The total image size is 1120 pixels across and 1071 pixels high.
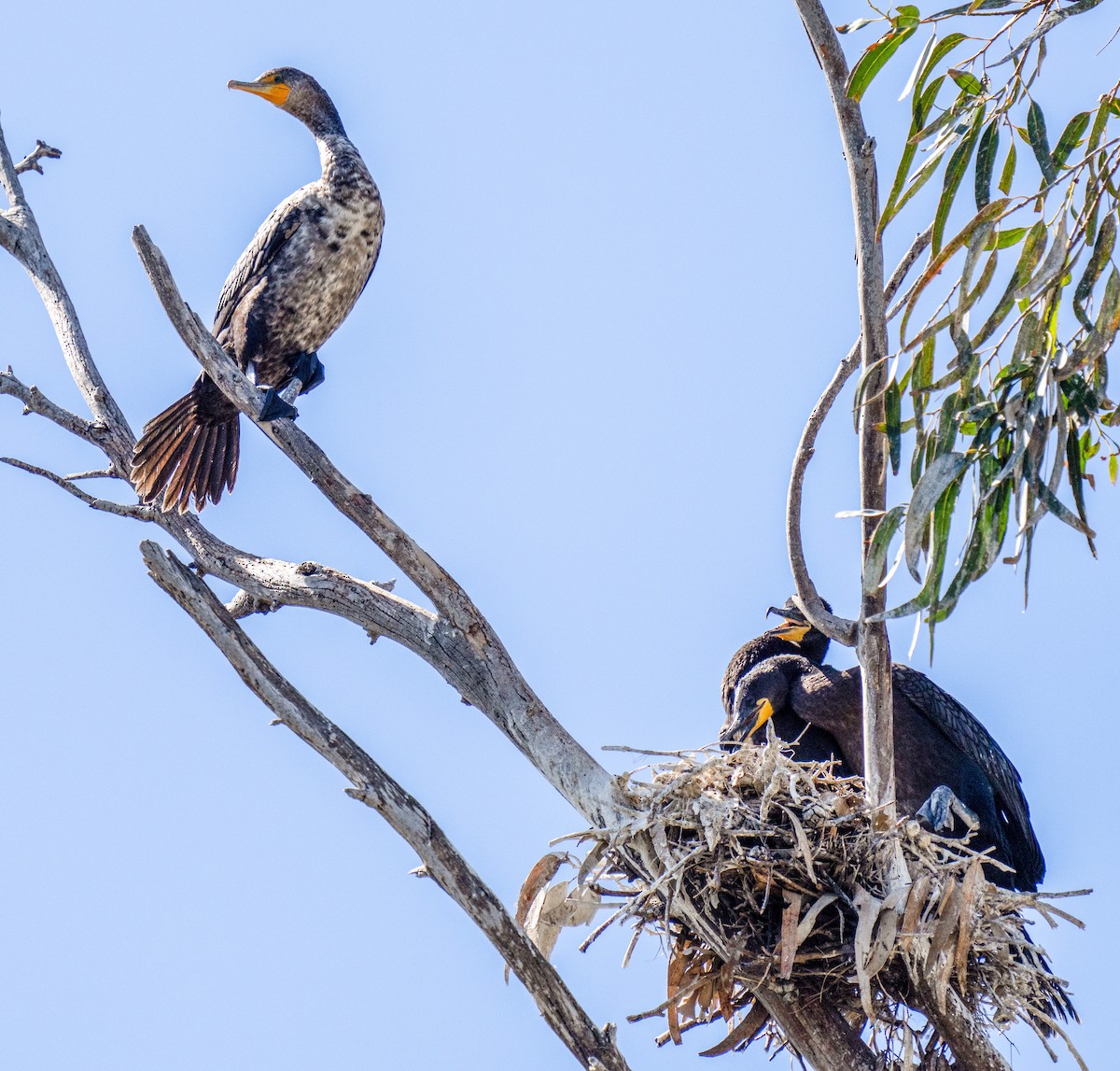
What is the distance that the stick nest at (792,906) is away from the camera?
3.55 meters

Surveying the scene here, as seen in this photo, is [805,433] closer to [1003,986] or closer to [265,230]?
[1003,986]

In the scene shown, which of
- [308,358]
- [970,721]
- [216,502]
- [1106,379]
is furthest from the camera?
[308,358]

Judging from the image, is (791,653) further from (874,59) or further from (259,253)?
(259,253)

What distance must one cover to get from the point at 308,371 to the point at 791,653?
80.3 inches

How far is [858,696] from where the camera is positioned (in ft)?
15.8

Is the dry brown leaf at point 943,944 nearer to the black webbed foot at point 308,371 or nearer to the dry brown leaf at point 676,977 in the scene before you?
the dry brown leaf at point 676,977

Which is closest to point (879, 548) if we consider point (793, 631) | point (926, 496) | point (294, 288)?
point (926, 496)

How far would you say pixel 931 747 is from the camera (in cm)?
476

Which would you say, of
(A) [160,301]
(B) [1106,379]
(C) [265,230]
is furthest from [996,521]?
(C) [265,230]

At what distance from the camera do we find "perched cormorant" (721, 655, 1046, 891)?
15.4 ft

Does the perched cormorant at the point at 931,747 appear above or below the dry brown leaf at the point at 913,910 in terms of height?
above

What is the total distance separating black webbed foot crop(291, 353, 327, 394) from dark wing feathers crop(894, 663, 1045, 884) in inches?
92.9

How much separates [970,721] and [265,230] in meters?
3.06

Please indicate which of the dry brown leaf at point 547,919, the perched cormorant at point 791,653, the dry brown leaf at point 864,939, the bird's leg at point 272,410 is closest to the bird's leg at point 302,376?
the bird's leg at point 272,410
